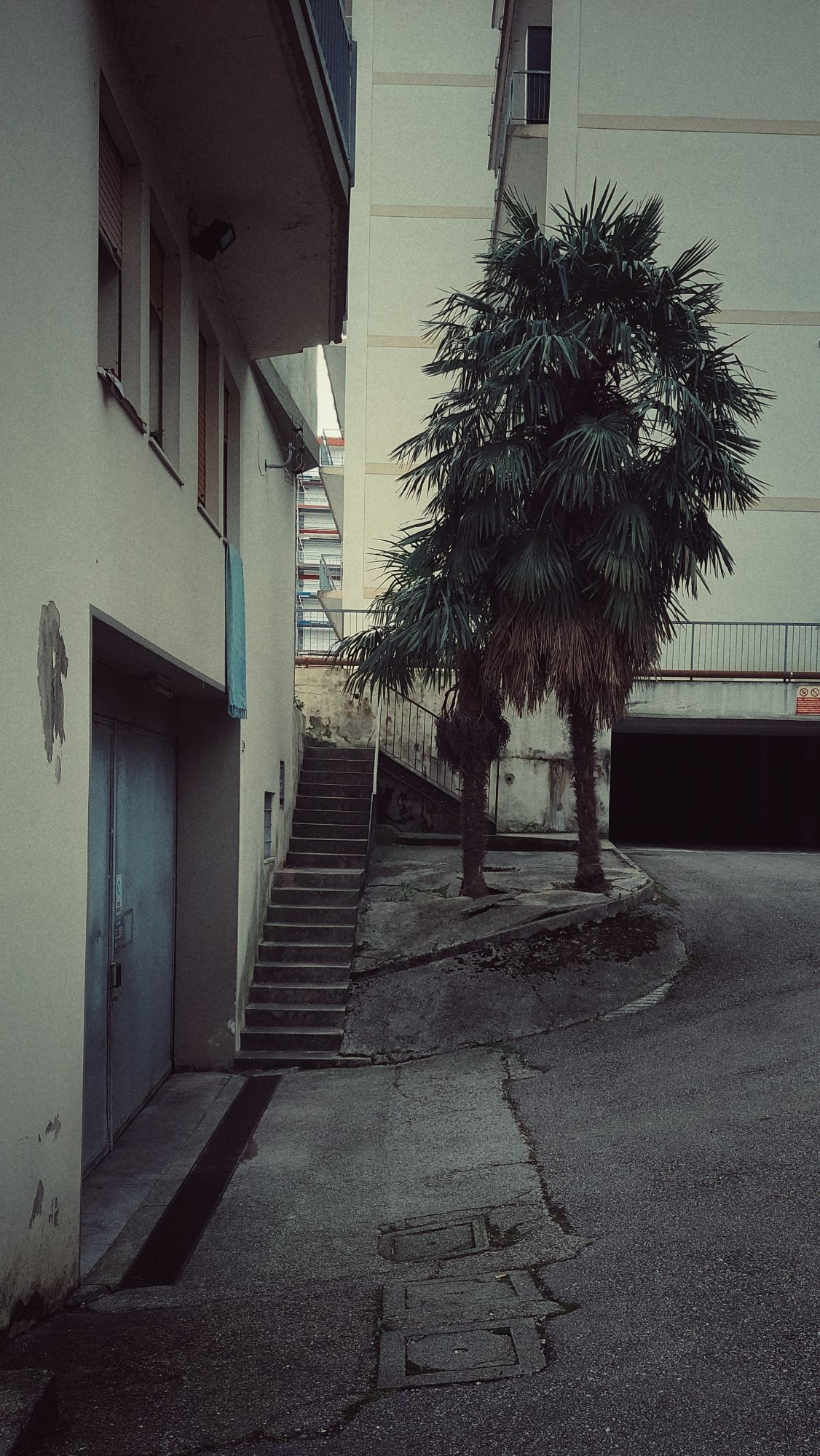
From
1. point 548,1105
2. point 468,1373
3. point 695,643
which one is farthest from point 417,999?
point 695,643

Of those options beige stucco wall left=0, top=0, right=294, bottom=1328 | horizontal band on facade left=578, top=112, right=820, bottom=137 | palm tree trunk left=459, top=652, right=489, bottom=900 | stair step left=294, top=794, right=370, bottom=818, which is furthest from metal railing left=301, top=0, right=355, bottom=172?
horizontal band on facade left=578, top=112, right=820, bottom=137

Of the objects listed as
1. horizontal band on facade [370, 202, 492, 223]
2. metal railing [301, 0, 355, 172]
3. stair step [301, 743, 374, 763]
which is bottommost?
stair step [301, 743, 374, 763]

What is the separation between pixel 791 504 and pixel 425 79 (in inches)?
583

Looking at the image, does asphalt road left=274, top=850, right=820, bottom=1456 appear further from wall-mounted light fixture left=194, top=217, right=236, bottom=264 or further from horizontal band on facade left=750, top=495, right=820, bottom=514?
horizontal band on facade left=750, top=495, right=820, bottom=514

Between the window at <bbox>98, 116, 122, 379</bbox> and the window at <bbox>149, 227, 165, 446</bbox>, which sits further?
the window at <bbox>149, 227, 165, 446</bbox>

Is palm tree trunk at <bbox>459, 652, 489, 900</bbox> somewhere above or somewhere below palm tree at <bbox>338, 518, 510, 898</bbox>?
below

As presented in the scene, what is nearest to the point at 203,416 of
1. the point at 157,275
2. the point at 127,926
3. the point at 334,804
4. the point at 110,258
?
the point at 157,275

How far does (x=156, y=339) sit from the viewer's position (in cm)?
724

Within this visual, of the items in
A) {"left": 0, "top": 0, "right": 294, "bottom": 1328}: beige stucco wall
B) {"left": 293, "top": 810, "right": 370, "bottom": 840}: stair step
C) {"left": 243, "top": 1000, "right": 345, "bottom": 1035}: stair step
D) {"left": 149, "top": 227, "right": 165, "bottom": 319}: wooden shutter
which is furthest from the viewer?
{"left": 293, "top": 810, "right": 370, "bottom": 840}: stair step

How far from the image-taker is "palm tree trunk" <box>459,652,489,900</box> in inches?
461

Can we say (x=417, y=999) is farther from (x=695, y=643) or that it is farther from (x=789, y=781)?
(x=789, y=781)

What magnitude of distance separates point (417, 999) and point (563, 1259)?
527 cm

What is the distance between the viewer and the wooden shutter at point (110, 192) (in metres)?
5.87

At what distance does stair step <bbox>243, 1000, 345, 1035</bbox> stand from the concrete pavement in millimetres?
899
